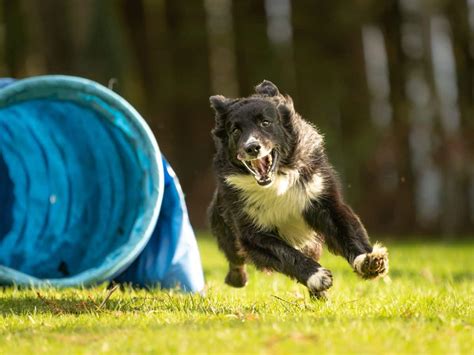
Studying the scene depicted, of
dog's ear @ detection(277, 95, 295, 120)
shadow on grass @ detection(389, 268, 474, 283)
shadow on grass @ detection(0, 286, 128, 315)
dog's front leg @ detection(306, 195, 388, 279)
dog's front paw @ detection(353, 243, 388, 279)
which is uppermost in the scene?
dog's ear @ detection(277, 95, 295, 120)

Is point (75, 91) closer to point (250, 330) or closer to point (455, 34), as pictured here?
point (250, 330)

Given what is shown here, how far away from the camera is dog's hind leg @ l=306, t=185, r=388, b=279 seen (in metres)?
6.06

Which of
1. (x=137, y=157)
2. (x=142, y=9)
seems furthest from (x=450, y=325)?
(x=142, y=9)

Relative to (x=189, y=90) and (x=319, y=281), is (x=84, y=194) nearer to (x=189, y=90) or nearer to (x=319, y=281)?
(x=319, y=281)

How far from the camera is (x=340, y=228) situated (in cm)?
619

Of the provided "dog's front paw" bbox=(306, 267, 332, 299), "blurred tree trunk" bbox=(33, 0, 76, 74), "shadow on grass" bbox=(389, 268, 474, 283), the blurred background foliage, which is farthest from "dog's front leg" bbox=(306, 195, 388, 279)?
"blurred tree trunk" bbox=(33, 0, 76, 74)

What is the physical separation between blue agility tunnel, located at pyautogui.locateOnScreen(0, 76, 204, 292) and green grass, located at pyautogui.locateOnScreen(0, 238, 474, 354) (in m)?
0.46

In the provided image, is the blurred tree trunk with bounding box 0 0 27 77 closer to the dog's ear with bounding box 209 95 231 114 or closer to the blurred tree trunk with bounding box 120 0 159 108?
the blurred tree trunk with bounding box 120 0 159 108

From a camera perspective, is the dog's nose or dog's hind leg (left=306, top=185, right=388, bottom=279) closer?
the dog's nose

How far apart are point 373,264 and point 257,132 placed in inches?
46.1

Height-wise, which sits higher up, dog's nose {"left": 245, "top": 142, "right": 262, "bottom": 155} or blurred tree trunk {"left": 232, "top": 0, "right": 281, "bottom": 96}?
blurred tree trunk {"left": 232, "top": 0, "right": 281, "bottom": 96}

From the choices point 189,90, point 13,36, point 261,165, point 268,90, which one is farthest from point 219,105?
point 189,90

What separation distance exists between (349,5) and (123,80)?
252 inches

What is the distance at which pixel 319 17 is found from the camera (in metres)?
21.6
